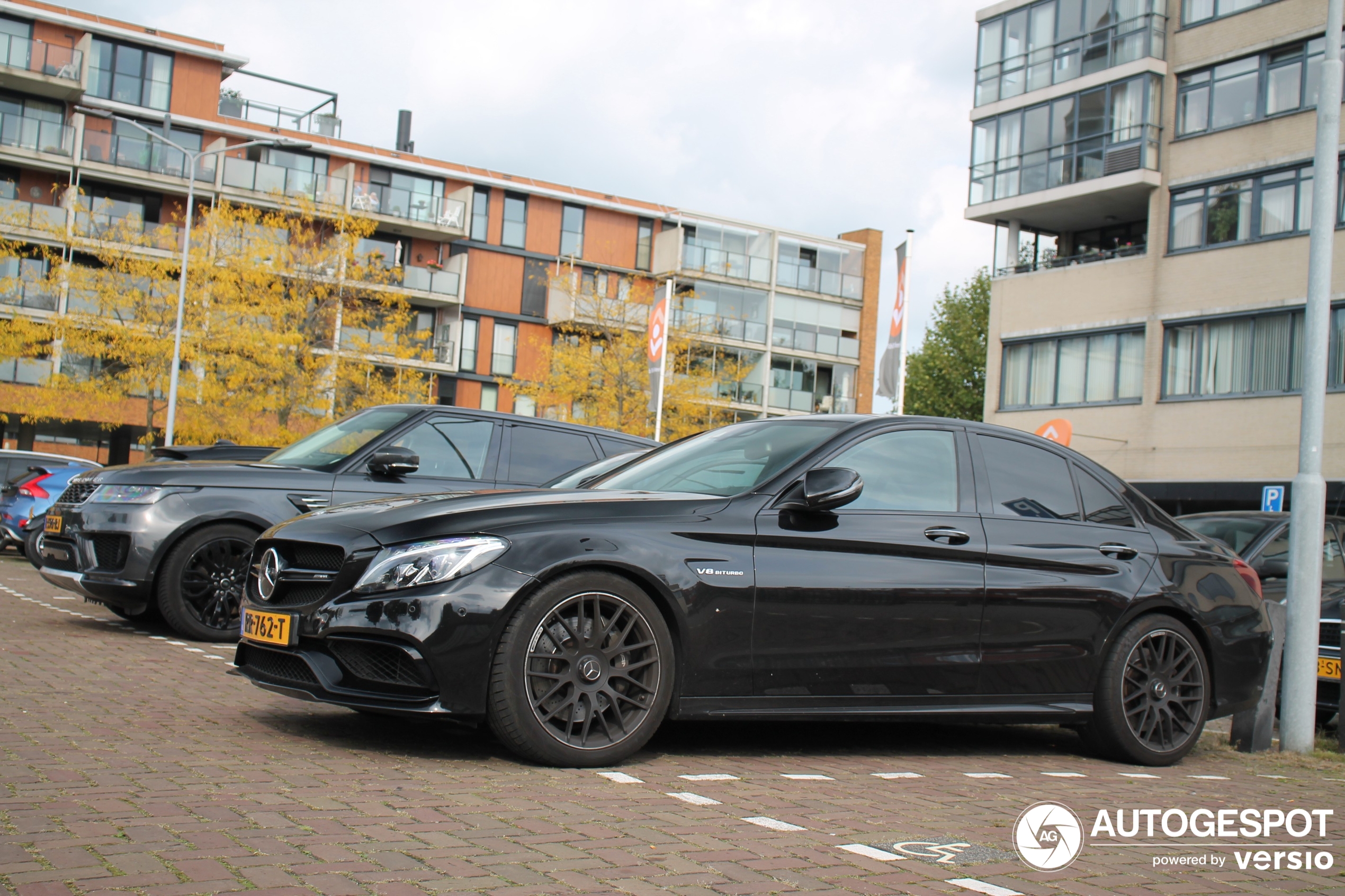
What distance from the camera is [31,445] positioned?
50188mm

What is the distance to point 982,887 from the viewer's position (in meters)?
3.98

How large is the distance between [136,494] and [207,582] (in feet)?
2.63

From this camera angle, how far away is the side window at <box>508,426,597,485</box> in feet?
33.6

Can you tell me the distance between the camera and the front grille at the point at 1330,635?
933cm

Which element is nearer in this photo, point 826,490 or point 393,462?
point 826,490

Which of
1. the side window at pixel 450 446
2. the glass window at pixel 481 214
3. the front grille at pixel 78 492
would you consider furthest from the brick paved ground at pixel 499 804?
the glass window at pixel 481 214

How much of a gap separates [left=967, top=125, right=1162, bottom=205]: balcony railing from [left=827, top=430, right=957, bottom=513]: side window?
2791 centimetres

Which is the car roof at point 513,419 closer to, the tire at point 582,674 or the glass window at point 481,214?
the tire at point 582,674

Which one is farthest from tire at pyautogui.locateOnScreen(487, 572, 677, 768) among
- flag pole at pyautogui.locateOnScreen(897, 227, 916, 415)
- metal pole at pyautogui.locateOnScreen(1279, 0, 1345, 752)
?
flag pole at pyautogui.locateOnScreen(897, 227, 916, 415)

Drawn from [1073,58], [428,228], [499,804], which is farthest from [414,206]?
[499,804]

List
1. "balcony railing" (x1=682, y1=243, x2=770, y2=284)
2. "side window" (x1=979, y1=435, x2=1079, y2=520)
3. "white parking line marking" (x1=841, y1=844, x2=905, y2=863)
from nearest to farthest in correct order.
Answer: "white parking line marking" (x1=841, y1=844, x2=905, y2=863), "side window" (x1=979, y1=435, x2=1079, y2=520), "balcony railing" (x1=682, y1=243, x2=770, y2=284)

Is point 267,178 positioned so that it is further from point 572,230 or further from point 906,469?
point 906,469

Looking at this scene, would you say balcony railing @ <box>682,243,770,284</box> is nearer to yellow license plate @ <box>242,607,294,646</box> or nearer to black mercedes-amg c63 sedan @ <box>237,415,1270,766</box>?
black mercedes-amg c63 sedan @ <box>237,415,1270,766</box>

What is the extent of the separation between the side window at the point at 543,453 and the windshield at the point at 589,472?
285 cm
